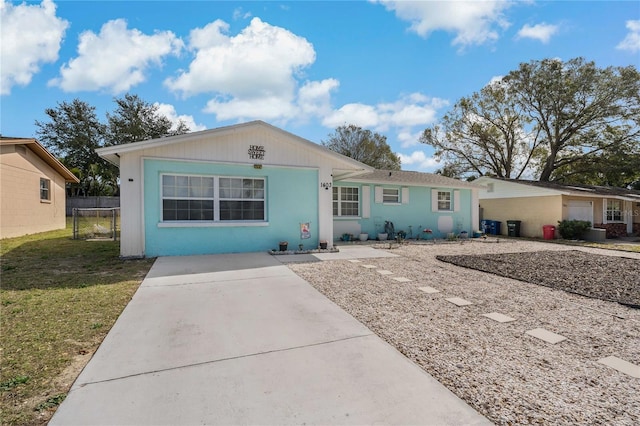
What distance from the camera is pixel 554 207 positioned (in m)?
16.5

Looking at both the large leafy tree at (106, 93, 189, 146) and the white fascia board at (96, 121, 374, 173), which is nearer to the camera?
the white fascia board at (96, 121, 374, 173)

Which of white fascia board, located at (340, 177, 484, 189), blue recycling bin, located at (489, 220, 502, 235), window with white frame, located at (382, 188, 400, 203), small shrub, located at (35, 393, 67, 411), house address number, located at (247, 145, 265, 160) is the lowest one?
small shrub, located at (35, 393, 67, 411)

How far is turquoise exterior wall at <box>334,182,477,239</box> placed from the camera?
1377cm

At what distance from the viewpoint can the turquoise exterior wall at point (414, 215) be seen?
13775 millimetres

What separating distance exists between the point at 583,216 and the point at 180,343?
21.6 m

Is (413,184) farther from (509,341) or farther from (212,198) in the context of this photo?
(509,341)

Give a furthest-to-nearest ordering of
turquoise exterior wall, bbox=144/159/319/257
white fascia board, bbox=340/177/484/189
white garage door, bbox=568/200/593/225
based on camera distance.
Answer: white garage door, bbox=568/200/593/225 < white fascia board, bbox=340/177/484/189 < turquoise exterior wall, bbox=144/159/319/257

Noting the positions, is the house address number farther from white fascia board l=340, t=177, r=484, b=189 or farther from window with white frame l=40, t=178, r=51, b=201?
window with white frame l=40, t=178, r=51, b=201

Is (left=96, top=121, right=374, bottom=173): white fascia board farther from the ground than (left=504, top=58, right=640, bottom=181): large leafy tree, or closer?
closer

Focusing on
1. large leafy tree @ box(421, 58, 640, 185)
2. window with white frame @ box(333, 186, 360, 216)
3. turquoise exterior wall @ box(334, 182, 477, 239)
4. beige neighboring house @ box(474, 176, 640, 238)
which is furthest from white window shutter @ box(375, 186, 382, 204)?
large leafy tree @ box(421, 58, 640, 185)

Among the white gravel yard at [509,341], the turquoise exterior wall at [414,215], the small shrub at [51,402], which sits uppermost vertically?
the turquoise exterior wall at [414,215]

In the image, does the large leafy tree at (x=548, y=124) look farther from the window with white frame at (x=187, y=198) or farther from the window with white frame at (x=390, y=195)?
the window with white frame at (x=187, y=198)

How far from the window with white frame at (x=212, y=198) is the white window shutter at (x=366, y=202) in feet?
17.8

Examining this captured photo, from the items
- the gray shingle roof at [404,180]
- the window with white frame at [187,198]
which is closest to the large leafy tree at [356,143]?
the gray shingle roof at [404,180]
